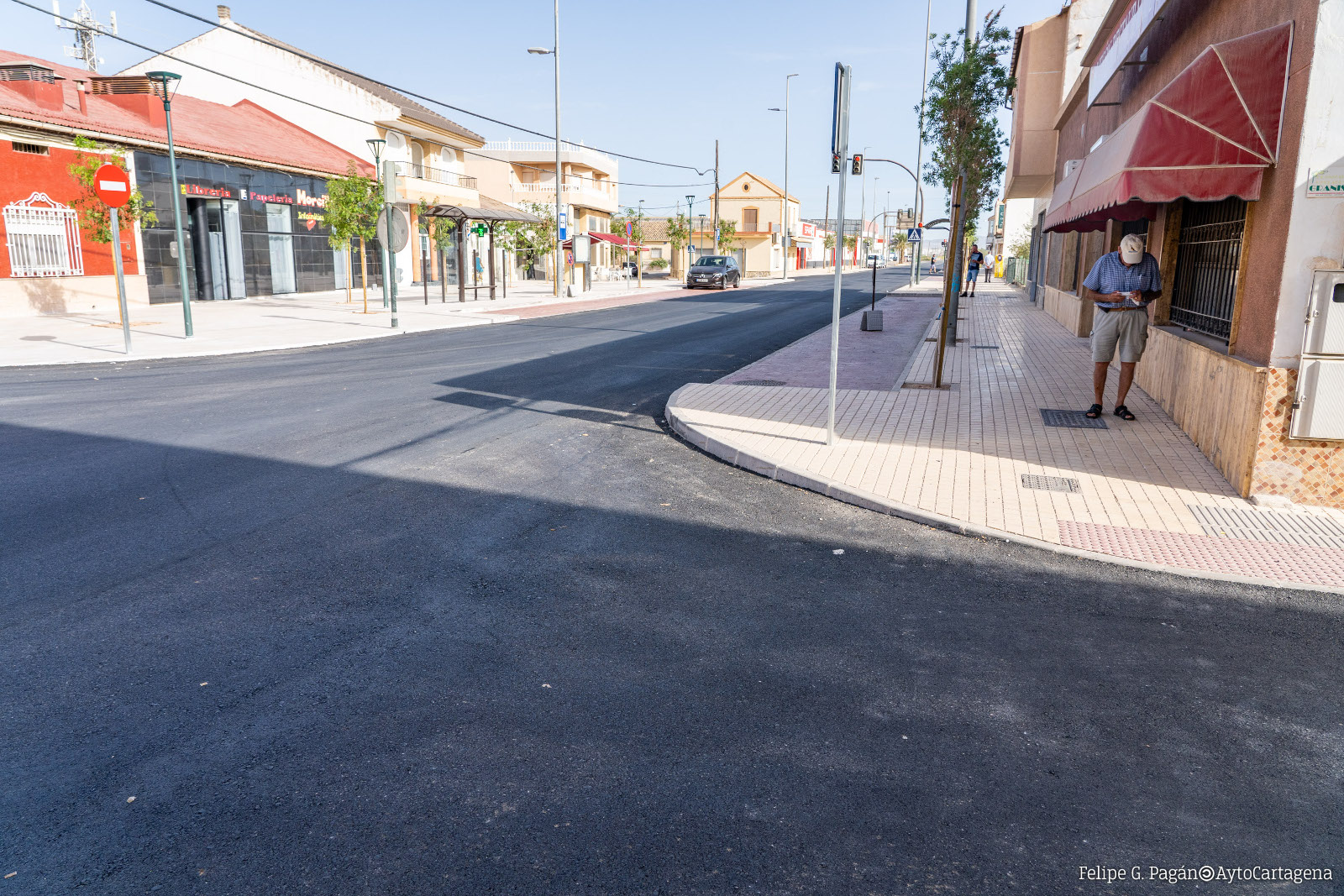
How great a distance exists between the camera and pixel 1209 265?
8938 millimetres

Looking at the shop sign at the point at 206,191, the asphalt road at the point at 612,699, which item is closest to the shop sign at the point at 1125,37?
the asphalt road at the point at 612,699

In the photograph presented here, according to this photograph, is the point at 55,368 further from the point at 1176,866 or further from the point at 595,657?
the point at 1176,866

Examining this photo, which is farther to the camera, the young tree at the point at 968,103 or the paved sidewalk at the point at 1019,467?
the young tree at the point at 968,103

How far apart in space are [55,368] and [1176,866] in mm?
14910

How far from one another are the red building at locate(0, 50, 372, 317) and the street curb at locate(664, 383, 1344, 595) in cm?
1215

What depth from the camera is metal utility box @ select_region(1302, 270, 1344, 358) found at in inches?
234

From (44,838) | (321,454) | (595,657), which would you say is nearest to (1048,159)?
(321,454)

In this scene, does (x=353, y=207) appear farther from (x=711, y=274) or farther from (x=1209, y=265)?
(x=711, y=274)

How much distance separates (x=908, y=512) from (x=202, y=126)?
29296mm

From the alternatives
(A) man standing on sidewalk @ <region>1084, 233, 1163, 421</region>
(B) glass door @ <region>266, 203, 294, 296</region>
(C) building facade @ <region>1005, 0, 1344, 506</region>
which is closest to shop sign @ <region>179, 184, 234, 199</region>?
(B) glass door @ <region>266, 203, 294, 296</region>

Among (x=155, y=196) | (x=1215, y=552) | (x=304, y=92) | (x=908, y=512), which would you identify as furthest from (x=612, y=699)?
(x=304, y=92)

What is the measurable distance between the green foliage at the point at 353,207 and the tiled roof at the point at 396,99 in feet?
42.0

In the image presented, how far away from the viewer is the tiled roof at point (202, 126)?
846 inches

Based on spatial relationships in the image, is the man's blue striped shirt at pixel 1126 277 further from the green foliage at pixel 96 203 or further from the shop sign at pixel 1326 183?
the green foliage at pixel 96 203
